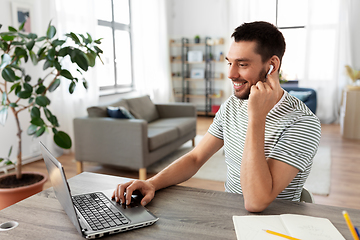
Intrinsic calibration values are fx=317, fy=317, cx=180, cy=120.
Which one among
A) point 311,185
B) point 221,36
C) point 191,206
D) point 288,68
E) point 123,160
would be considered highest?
point 221,36

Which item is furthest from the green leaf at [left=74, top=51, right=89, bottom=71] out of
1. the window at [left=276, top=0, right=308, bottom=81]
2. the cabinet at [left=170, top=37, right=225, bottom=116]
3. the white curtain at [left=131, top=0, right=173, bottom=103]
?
the window at [left=276, top=0, right=308, bottom=81]

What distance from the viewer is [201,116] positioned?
7.20 metres

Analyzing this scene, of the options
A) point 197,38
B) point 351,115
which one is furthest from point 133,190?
point 197,38

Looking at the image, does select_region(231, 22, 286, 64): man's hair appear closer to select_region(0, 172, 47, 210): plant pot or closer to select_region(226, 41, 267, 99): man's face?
select_region(226, 41, 267, 99): man's face

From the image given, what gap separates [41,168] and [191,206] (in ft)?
9.84

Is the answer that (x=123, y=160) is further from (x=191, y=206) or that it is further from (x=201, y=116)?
(x=201, y=116)

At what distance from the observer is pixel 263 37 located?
121 centimetres

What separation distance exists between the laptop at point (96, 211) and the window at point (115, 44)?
4301mm

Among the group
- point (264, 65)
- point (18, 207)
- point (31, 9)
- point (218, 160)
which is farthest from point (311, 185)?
point (31, 9)

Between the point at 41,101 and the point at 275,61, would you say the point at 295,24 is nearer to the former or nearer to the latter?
the point at 41,101

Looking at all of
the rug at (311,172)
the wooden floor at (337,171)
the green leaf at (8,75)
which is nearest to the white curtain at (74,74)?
the wooden floor at (337,171)

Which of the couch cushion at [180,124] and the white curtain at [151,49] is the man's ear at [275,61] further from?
the white curtain at [151,49]

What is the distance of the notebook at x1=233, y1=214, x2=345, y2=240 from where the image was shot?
82cm

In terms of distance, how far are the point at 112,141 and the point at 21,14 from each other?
71.6 inches
